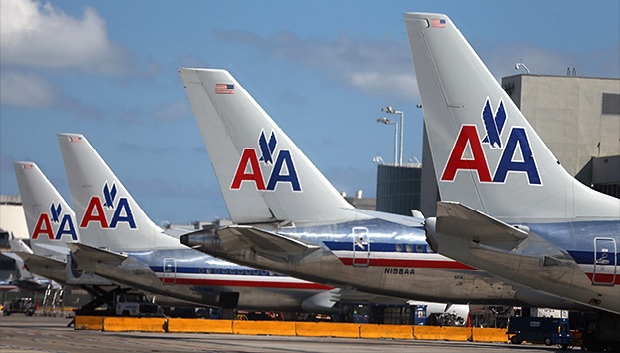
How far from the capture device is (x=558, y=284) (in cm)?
2741

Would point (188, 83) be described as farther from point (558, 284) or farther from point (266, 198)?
point (558, 284)

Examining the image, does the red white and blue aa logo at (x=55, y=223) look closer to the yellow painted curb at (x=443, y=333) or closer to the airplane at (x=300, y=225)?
the yellow painted curb at (x=443, y=333)

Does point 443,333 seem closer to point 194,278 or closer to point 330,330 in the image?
point 330,330

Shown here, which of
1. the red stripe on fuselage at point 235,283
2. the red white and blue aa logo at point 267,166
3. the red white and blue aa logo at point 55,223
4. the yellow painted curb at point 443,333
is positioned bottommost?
the yellow painted curb at point 443,333

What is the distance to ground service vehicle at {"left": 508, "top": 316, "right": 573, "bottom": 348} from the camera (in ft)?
146

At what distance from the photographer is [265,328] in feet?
180

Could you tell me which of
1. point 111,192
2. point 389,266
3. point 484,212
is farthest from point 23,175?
point 484,212

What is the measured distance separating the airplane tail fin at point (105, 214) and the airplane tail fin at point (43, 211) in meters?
10.9

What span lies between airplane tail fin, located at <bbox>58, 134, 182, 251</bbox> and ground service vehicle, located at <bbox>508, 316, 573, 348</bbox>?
68.6 feet

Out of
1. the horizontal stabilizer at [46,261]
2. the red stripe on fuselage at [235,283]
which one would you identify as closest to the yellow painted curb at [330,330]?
the red stripe on fuselage at [235,283]

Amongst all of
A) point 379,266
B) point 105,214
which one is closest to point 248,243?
point 379,266

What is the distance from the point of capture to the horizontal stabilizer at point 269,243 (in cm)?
3981

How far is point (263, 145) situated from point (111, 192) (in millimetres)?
19931

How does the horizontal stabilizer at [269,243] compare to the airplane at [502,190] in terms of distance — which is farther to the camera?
the horizontal stabilizer at [269,243]
